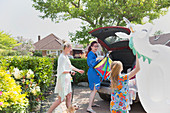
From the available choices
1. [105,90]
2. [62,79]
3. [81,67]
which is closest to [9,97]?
[62,79]

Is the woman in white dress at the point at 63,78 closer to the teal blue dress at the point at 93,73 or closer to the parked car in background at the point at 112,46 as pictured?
the teal blue dress at the point at 93,73

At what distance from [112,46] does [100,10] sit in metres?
4.59

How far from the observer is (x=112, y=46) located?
5.34 meters

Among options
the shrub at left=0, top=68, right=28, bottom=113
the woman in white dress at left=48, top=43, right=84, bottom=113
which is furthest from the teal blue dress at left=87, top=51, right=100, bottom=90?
the shrub at left=0, top=68, right=28, bottom=113

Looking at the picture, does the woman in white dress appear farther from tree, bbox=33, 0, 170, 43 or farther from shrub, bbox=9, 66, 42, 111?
tree, bbox=33, 0, 170, 43

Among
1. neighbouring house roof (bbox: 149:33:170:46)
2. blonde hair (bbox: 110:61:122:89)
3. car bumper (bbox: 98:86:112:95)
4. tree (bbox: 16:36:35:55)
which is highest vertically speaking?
tree (bbox: 16:36:35:55)

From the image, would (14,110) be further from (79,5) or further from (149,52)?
(79,5)

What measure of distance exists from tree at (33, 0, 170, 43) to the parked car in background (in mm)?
3788

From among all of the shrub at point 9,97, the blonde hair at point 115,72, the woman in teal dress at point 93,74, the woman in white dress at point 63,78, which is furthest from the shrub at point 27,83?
the blonde hair at point 115,72

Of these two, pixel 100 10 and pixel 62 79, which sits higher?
pixel 100 10

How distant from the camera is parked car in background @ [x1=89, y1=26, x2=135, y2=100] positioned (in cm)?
458

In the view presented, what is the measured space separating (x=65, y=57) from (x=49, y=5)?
7.29 m

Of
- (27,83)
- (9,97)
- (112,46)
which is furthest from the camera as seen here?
(112,46)

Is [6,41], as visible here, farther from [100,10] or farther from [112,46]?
[112,46]
